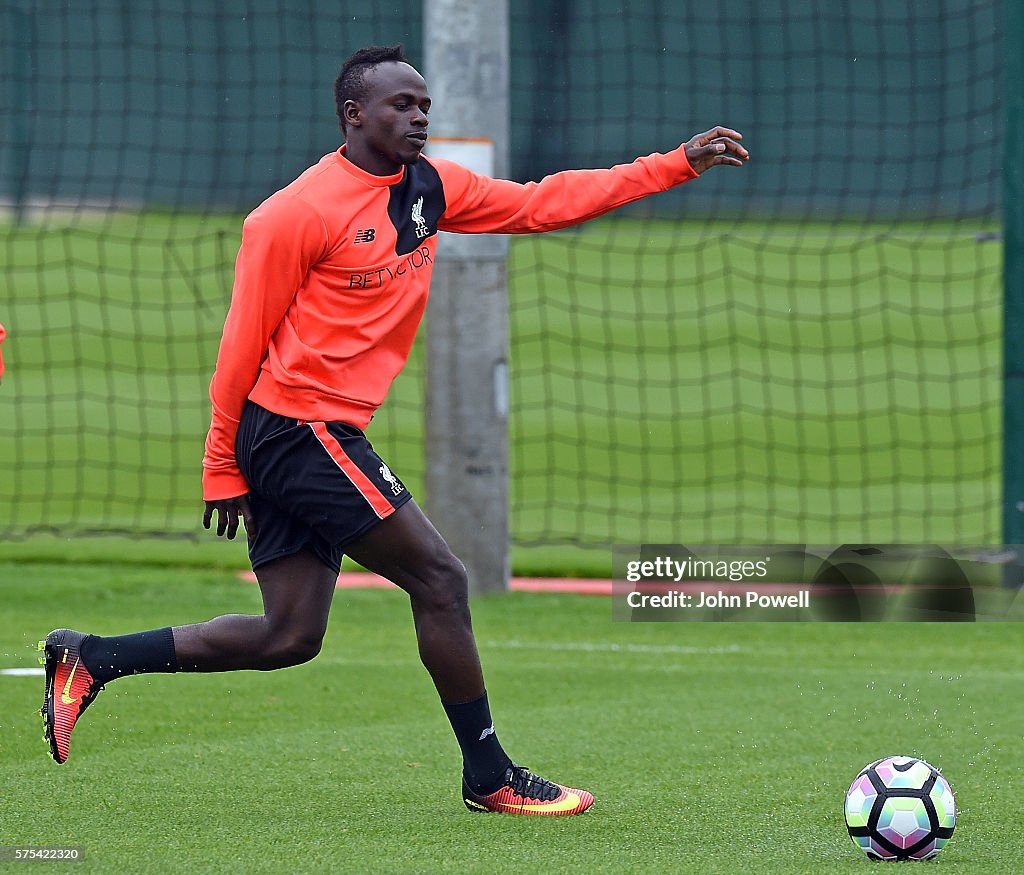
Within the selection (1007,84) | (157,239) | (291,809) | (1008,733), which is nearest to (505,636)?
(1008,733)

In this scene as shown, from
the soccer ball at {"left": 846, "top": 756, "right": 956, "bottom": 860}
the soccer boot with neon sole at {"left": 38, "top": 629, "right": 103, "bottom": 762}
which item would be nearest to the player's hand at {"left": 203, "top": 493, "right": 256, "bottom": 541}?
the soccer boot with neon sole at {"left": 38, "top": 629, "right": 103, "bottom": 762}

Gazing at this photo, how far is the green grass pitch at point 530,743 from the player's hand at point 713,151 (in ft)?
5.88

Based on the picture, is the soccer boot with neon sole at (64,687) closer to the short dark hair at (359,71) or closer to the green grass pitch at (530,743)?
the green grass pitch at (530,743)

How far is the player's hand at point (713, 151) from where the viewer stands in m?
5.09

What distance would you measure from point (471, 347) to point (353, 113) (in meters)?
4.04

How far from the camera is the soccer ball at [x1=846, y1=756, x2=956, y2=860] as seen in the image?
4336 millimetres

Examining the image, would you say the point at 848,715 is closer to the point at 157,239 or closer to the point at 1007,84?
the point at 1007,84

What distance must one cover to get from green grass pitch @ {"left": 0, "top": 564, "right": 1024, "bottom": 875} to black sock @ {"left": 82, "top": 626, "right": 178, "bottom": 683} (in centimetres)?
37

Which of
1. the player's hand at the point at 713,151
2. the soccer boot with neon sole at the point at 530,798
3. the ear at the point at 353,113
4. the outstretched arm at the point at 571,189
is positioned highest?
the ear at the point at 353,113

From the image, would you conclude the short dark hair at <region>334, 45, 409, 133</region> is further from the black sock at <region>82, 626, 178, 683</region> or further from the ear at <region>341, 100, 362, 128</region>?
the black sock at <region>82, 626, 178, 683</region>

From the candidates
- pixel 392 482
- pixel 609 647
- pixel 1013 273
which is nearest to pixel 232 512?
pixel 392 482

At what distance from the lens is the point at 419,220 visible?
4926mm

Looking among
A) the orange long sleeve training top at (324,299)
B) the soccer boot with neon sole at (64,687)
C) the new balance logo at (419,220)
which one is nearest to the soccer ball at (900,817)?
the orange long sleeve training top at (324,299)

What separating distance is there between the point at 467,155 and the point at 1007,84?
270cm
